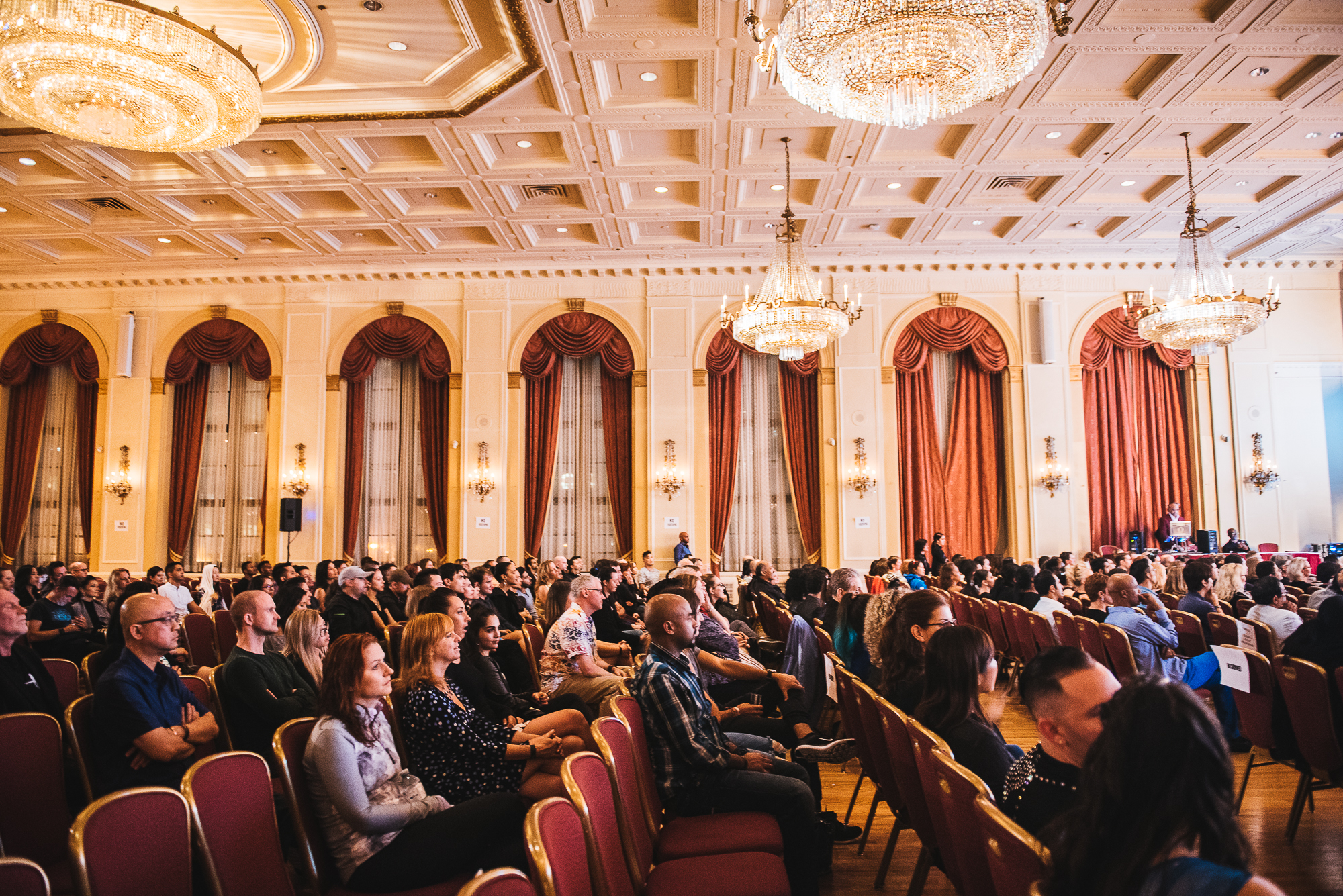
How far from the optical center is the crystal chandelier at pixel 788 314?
8836mm

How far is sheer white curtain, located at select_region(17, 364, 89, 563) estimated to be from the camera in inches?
547

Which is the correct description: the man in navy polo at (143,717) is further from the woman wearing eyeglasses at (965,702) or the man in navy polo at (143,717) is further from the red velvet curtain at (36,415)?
the red velvet curtain at (36,415)

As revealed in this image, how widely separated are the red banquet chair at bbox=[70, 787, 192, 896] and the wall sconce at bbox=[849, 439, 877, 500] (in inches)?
456

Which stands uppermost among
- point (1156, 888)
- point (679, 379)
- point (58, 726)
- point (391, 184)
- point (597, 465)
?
point (391, 184)

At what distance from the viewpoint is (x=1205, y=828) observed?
1181 millimetres

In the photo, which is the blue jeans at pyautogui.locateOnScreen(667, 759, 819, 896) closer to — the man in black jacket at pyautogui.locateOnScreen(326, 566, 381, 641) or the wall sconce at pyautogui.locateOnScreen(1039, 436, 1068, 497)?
the man in black jacket at pyautogui.locateOnScreen(326, 566, 381, 641)

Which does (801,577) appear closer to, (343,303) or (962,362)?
(962,362)

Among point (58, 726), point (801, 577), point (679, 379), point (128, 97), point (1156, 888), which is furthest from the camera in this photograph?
point (679, 379)

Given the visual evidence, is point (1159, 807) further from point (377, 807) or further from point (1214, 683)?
point (1214, 683)

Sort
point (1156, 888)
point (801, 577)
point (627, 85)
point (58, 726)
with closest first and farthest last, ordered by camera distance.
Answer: point (1156, 888) → point (58, 726) → point (801, 577) → point (627, 85)

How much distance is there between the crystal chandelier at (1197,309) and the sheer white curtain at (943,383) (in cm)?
371

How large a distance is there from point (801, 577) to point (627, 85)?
5.10 meters

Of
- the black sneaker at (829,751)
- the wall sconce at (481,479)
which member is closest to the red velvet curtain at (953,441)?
the wall sconce at (481,479)

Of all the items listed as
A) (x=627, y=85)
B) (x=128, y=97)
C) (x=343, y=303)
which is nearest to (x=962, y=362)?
(x=627, y=85)
